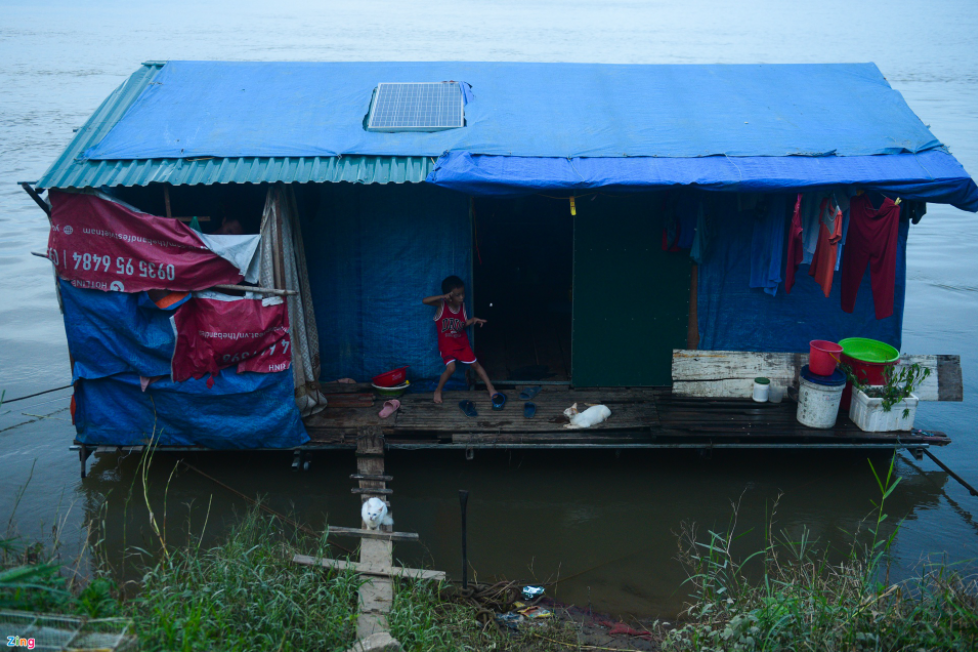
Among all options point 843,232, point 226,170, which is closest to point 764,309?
point 843,232

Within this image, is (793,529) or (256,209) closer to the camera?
(793,529)

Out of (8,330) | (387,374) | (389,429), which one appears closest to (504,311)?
(387,374)

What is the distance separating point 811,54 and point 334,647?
36224 mm

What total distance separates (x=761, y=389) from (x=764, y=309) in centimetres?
90

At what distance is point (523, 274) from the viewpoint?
11.6 m

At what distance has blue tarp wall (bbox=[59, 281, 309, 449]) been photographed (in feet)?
22.6

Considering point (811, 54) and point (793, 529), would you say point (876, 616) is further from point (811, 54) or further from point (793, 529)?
point (811, 54)

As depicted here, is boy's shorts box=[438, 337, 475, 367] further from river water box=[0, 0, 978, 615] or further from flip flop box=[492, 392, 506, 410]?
river water box=[0, 0, 978, 615]

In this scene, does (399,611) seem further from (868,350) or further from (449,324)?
(868,350)

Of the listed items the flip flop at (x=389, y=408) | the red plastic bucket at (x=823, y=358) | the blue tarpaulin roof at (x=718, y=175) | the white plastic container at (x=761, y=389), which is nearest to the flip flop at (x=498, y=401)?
the flip flop at (x=389, y=408)

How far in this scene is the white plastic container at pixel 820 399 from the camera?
22.9 feet

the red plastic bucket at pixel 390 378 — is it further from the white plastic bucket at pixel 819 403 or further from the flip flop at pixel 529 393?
the white plastic bucket at pixel 819 403

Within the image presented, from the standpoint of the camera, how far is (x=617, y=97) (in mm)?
8086

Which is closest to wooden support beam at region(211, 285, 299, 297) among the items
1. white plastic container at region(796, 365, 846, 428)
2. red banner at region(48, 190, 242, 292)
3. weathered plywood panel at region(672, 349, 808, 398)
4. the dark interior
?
red banner at region(48, 190, 242, 292)
